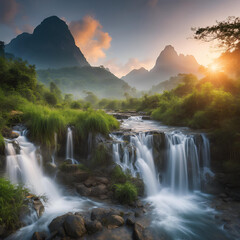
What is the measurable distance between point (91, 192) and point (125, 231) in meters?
2.00

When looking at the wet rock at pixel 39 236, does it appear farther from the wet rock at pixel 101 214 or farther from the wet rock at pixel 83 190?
the wet rock at pixel 83 190

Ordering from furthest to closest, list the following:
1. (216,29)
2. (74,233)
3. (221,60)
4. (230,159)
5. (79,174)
→ 1. (221,60)
2. (216,29)
3. (230,159)
4. (79,174)
5. (74,233)

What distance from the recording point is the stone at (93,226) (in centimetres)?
344

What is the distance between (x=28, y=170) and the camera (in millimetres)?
5082

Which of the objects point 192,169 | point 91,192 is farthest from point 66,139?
point 192,169

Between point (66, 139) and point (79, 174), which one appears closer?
point (79, 174)

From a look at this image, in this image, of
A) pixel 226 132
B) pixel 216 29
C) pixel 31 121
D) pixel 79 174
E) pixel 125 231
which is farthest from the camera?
pixel 216 29

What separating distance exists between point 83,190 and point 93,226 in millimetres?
1878

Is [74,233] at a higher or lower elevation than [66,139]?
lower

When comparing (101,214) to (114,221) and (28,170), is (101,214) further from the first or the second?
(28,170)

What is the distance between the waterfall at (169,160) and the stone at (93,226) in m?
2.73

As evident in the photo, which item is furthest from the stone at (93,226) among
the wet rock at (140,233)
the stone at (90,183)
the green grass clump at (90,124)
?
the green grass clump at (90,124)

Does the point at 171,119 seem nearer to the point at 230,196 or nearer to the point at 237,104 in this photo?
the point at 237,104

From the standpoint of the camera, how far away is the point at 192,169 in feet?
24.5
